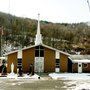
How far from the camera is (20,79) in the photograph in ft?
115

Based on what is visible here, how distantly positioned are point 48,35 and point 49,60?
5187 centimetres

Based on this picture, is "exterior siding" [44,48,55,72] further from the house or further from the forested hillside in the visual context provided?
the forested hillside

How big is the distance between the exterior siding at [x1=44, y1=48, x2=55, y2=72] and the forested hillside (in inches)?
1491

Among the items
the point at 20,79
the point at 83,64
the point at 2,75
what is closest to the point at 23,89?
the point at 20,79

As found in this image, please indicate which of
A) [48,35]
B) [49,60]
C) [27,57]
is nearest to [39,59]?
[49,60]

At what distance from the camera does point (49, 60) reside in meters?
43.1

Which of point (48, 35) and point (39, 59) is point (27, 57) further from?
point (48, 35)

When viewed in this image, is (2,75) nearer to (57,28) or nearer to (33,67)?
(33,67)

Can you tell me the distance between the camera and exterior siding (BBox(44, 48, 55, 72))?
43000 millimetres

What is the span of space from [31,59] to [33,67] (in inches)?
56.3

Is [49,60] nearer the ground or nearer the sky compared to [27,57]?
nearer the ground

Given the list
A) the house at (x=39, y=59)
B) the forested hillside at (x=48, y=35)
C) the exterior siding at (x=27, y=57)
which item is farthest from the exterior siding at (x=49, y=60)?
the forested hillside at (x=48, y=35)

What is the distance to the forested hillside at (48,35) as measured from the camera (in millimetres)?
87938

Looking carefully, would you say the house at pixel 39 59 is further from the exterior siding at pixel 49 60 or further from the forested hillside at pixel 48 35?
the forested hillside at pixel 48 35
